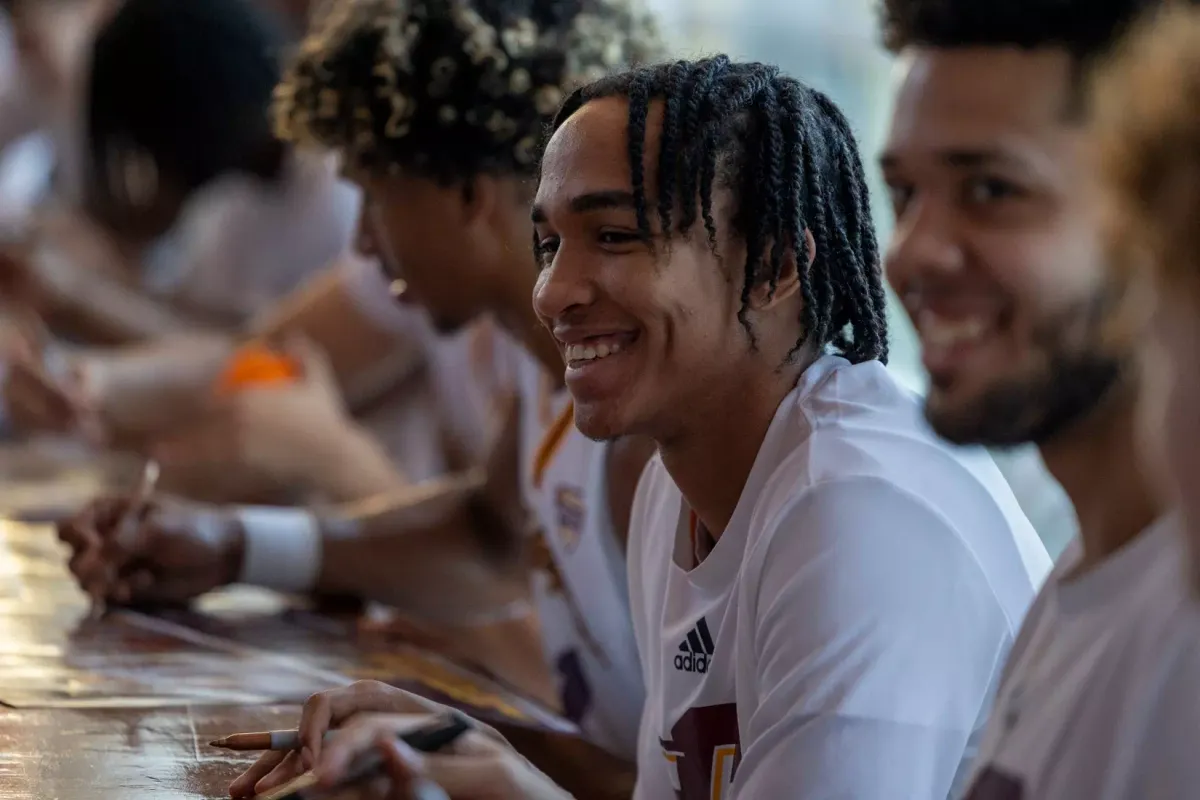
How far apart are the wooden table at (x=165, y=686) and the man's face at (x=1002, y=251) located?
0.59m

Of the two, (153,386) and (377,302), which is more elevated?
(377,302)

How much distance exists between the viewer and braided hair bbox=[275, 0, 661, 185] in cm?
169

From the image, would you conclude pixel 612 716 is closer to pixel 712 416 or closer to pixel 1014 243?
pixel 712 416

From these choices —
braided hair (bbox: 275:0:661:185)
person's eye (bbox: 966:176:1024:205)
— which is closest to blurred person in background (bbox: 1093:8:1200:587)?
person's eye (bbox: 966:176:1024:205)

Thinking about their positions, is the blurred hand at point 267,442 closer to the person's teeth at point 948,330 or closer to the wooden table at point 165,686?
the wooden table at point 165,686

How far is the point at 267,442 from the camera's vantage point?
6.91 feet

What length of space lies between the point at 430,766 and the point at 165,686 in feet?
1.64

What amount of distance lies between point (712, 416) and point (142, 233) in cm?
284

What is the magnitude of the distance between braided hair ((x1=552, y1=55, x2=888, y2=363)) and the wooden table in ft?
1.50

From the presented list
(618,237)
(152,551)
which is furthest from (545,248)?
(152,551)

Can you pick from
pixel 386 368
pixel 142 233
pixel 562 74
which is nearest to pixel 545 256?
pixel 562 74

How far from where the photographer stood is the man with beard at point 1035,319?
0.72m

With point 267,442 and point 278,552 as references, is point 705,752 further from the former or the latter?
point 267,442

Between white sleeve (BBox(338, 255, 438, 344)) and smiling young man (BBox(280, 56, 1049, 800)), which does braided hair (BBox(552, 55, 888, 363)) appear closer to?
smiling young man (BBox(280, 56, 1049, 800))
